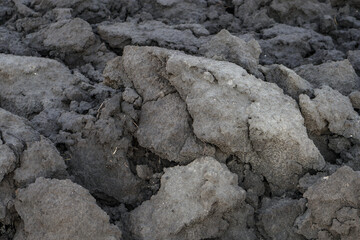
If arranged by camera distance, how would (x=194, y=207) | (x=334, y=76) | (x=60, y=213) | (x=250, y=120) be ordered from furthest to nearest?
(x=334, y=76) → (x=250, y=120) → (x=194, y=207) → (x=60, y=213)

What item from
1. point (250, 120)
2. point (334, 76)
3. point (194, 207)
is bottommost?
point (194, 207)

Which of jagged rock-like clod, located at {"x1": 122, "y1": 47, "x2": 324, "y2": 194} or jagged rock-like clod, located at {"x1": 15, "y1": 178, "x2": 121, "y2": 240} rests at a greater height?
jagged rock-like clod, located at {"x1": 122, "y1": 47, "x2": 324, "y2": 194}

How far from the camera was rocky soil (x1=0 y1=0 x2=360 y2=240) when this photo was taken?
2.69 metres

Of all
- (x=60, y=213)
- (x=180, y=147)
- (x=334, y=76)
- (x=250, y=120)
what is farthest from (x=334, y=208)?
(x=60, y=213)

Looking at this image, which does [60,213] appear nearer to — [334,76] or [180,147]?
[180,147]

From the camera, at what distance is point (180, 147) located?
2.97 meters

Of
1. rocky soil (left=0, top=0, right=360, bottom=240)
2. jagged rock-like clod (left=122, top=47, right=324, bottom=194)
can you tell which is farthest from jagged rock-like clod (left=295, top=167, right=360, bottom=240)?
jagged rock-like clod (left=122, top=47, right=324, bottom=194)

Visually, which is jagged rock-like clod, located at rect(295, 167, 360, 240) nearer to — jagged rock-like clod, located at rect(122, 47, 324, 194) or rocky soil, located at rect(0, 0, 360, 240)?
rocky soil, located at rect(0, 0, 360, 240)

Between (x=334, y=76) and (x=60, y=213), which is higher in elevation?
(x=334, y=76)

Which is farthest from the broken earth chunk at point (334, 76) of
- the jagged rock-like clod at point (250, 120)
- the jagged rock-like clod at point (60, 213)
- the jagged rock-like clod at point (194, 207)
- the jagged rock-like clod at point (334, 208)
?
the jagged rock-like clod at point (60, 213)

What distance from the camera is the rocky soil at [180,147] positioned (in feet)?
8.81

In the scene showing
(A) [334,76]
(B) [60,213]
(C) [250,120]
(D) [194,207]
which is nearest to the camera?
(B) [60,213]

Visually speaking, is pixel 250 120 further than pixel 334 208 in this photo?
Yes

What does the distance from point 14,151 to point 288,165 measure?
156cm
